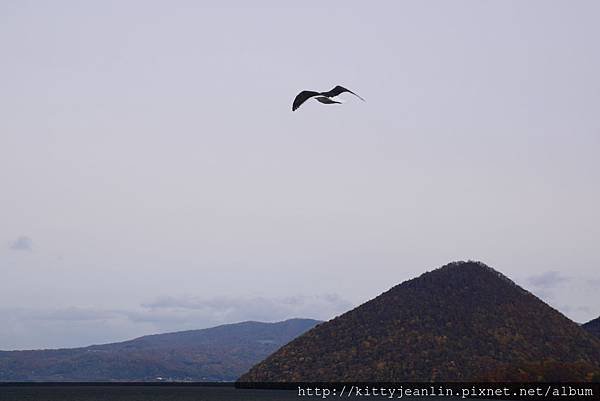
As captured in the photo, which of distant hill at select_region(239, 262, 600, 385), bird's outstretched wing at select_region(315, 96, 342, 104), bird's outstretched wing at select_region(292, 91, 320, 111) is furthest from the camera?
distant hill at select_region(239, 262, 600, 385)

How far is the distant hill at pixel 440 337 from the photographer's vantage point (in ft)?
495

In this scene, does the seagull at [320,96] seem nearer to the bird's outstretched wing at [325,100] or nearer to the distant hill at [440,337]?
the bird's outstretched wing at [325,100]

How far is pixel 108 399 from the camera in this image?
142m

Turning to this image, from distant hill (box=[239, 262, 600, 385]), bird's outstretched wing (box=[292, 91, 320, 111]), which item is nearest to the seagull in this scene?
bird's outstretched wing (box=[292, 91, 320, 111])

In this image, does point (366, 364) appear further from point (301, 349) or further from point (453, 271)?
point (453, 271)

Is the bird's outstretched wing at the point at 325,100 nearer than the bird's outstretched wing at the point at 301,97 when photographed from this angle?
Yes

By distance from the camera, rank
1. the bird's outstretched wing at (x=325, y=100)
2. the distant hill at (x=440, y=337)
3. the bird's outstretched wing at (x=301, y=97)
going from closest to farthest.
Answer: the bird's outstretched wing at (x=325, y=100) < the bird's outstretched wing at (x=301, y=97) < the distant hill at (x=440, y=337)

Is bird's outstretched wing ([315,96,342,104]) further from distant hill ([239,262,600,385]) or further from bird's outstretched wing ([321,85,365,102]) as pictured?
distant hill ([239,262,600,385])

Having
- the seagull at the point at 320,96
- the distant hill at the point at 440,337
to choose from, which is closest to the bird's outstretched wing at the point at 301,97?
the seagull at the point at 320,96

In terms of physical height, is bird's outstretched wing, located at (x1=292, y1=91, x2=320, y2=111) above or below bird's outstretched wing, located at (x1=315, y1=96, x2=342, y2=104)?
above

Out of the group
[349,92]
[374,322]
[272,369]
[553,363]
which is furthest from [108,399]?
[349,92]

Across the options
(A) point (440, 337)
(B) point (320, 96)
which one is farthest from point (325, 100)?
(A) point (440, 337)

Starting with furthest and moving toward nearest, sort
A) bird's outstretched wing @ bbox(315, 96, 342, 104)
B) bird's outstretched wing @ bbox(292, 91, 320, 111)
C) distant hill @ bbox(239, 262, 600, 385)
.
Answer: distant hill @ bbox(239, 262, 600, 385) → bird's outstretched wing @ bbox(292, 91, 320, 111) → bird's outstretched wing @ bbox(315, 96, 342, 104)

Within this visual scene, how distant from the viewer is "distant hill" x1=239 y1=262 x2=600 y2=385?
151 metres
